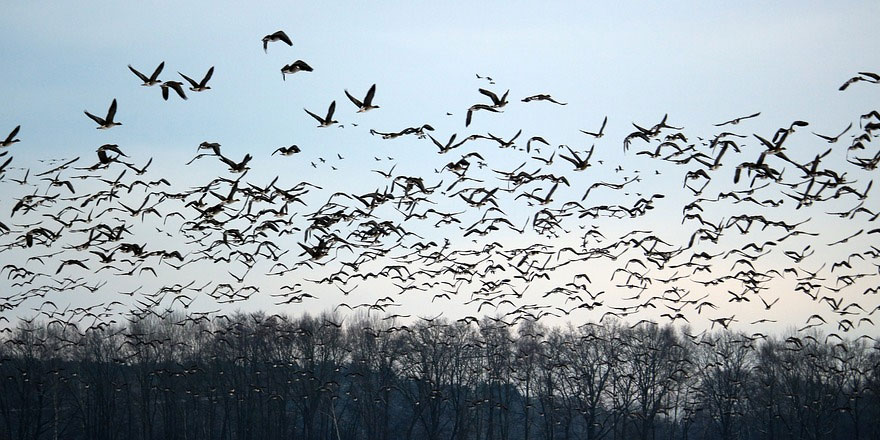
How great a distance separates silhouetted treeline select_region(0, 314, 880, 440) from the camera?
66188 millimetres

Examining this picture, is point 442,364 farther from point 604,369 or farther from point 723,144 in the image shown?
point 723,144

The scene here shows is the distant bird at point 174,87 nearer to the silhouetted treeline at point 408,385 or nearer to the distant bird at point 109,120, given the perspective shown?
the distant bird at point 109,120

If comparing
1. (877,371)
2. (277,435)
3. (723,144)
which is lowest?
(277,435)

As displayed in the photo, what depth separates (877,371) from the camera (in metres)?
63.1

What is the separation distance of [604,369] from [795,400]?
49.0 feet

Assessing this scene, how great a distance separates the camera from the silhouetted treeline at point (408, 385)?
66188 millimetres

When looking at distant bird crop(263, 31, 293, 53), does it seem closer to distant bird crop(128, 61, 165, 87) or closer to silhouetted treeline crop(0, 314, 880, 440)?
distant bird crop(128, 61, 165, 87)

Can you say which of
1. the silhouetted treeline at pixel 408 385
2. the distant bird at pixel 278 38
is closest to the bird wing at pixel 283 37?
the distant bird at pixel 278 38

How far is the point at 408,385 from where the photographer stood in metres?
70.2

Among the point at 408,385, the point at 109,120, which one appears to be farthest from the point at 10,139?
the point at 408,385

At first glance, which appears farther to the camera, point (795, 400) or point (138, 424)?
point (138, 424)

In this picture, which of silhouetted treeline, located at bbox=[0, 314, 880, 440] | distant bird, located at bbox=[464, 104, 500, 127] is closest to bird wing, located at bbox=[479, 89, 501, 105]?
distant bird, located at bbox=[464, 104, 500, 127]

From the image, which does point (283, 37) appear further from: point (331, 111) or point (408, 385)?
point (408, 385)

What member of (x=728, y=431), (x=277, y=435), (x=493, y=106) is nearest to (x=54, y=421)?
(x=277, y=435)
